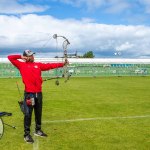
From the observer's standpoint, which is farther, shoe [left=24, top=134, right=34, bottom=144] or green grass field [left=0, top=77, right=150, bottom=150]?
shoe [left=24, top=134, right=34, bottom=144]

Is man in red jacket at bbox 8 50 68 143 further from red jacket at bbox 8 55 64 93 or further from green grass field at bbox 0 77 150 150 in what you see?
green grass field at bbox 0 77 150 150

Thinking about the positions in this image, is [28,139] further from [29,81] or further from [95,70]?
[95,70]

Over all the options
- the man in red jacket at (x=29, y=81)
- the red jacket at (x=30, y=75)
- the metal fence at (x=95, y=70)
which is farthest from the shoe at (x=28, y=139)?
the metal fence at (x=95, y=70)

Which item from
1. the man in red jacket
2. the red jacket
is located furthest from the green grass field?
the red jacket

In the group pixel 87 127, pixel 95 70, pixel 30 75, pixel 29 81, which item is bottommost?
pixel 87 127

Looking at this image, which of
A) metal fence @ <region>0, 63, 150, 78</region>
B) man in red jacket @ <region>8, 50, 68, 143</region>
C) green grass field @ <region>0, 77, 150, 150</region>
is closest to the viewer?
green grass field @ <region>0, 77, 150, 150</region>

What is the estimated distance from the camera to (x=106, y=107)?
60.9 ft

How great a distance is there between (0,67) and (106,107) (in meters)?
37.3

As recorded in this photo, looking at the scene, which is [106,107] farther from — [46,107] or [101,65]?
[101,65]

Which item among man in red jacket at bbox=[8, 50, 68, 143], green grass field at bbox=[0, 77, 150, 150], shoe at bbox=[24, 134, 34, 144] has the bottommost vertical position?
green grass field at bbox=[0, 77, 150, 150]

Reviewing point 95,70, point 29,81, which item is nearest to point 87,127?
point 29,81

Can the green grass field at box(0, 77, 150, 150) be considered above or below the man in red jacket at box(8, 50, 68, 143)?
below

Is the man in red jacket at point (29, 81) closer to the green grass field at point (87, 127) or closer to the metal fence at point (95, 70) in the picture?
the green grass field at point (87, 127)

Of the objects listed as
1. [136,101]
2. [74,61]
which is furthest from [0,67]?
[136,101]
